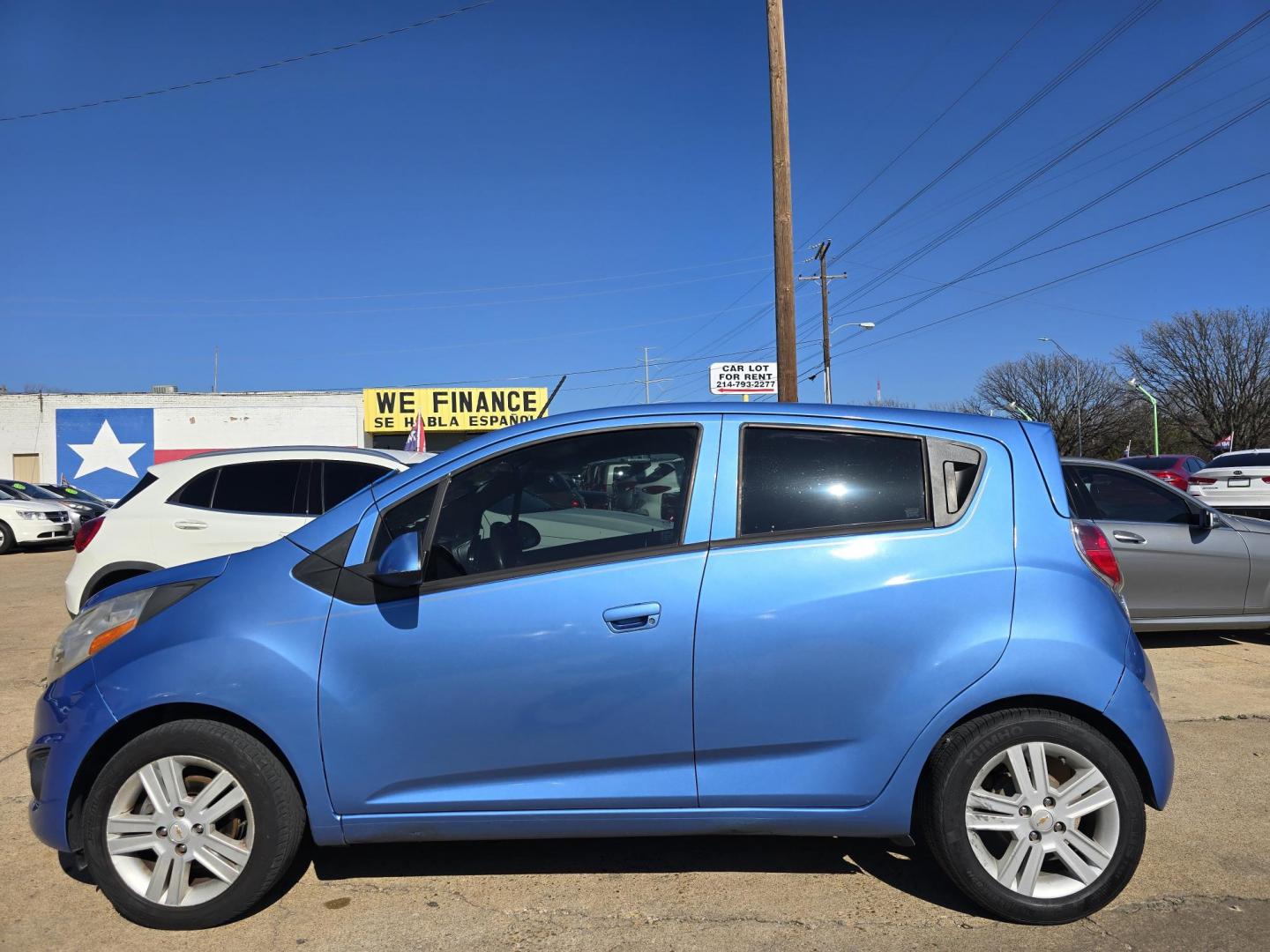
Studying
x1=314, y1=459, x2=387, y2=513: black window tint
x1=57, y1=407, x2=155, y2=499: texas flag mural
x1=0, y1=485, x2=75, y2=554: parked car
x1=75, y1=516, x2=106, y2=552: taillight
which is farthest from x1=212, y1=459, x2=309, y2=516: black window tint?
x1=57, y1=407, x2=155, y2=499: texas flag mural

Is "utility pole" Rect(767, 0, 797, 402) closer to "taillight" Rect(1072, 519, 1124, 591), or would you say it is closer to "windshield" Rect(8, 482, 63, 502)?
"taillight" Rect(1072, 519, 1124, 591)

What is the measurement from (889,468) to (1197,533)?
5.01 meters

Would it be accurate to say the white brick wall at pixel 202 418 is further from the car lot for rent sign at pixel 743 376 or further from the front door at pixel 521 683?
the front door at pixel 521 683

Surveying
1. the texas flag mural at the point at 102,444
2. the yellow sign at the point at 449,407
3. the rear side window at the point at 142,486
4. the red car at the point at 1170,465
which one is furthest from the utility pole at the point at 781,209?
the texas flag mural at the point at 102,444

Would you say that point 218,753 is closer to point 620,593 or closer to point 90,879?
point 90,879

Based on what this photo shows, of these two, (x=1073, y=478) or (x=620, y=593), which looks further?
(x=1073, y=478)

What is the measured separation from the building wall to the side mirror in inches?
1335

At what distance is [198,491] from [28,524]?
13612 millimetres

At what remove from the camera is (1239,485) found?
13.4 metres

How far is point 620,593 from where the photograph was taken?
302cm

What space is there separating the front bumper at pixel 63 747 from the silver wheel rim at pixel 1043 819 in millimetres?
2942

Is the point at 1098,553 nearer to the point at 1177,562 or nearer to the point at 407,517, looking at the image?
the point at 407,517

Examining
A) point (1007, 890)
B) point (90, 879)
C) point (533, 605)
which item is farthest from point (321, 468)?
point (1007, 890)

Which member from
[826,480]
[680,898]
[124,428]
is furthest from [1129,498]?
[124,428]
